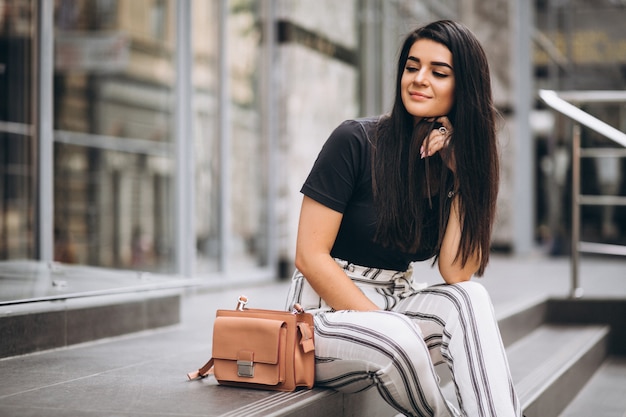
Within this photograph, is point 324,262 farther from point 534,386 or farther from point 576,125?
point 576,125

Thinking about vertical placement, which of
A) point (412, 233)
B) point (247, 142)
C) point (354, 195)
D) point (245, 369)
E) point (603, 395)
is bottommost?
point (603, 395)

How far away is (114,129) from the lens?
9.43 meters

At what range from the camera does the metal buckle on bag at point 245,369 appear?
2547mm

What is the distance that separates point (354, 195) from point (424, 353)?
1.84 ft

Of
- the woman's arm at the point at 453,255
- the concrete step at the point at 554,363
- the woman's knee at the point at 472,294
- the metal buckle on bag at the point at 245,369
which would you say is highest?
the woman's arm at the point at 453,255

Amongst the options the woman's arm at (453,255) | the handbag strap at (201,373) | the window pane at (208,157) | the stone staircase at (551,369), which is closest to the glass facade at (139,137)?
→ the window pane at (208,157)

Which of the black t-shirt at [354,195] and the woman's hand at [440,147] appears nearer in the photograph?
the black t-shirt at [354,195]

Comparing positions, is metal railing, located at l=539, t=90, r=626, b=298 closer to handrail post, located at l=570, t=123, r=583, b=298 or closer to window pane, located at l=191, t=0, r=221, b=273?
handrail post, located at l=570, t=123, r=583, b=298

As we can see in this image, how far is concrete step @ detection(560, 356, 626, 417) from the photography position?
3932 millimetres

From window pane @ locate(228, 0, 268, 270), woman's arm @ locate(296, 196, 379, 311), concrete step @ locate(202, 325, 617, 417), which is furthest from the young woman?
window pane @ locate(228, 0, 268, 270)

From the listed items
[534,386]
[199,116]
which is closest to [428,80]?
[534,386]

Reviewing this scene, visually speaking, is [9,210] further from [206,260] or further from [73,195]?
[206,260]

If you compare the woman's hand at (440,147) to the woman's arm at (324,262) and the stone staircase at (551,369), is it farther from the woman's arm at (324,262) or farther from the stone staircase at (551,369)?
the stone staircase at (551,369)

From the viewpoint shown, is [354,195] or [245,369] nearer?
[245,369]
